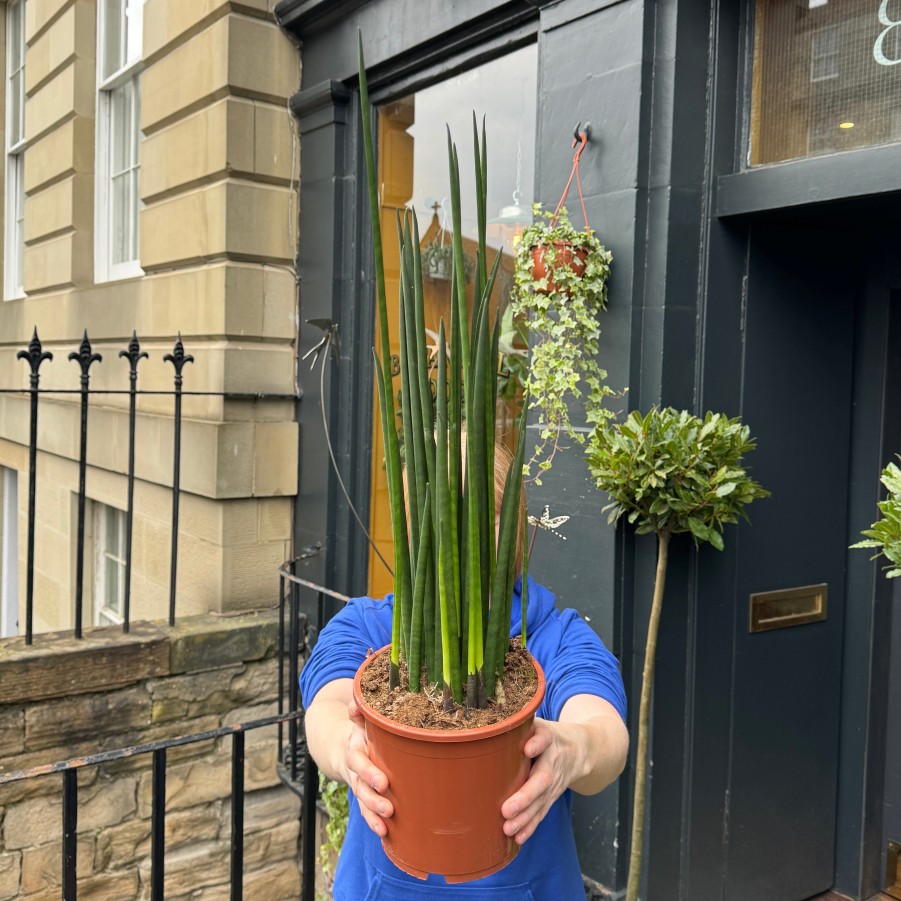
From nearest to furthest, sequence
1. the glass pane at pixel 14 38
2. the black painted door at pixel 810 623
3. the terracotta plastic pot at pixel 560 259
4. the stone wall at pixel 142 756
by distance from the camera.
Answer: the terracotta plastic pot at pixel 560 259
the black painted door at pixel 810 623
the stone wall at pixel 142 756
the glass pane at pixel 14 38

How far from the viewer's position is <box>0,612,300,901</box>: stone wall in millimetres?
4242

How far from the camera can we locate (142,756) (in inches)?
182

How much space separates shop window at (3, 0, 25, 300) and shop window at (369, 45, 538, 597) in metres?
6.10

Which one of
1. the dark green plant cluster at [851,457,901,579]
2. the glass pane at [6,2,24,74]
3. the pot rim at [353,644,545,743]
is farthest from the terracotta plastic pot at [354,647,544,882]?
the glass pane at [6,2,24,74]

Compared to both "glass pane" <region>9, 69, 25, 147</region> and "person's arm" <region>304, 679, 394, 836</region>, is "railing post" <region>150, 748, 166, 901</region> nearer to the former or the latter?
"person's arm" <region>304, 679, 394, 836</region>

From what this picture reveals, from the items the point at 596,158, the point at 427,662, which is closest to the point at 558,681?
the point at 427,662

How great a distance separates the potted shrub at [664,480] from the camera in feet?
9.27

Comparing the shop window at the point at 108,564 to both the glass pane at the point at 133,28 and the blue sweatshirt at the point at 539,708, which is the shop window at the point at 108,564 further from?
the blue sweatshirt at the point at 539,708

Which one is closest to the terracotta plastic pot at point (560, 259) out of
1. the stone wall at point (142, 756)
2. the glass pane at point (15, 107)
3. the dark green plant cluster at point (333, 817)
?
the dark green plant cluster at point (333, 817)

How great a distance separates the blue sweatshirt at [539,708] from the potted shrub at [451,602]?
33 cm

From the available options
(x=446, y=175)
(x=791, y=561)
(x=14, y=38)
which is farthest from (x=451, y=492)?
(x=14, y=38)

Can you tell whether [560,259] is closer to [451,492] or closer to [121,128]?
[451,492]

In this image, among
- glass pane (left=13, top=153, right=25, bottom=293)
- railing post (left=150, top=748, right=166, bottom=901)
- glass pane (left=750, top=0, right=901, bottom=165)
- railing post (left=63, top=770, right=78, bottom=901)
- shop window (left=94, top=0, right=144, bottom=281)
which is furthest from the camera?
glass pane (left=13, top=153, right=25, bottom=293)

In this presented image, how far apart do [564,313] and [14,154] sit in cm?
847
